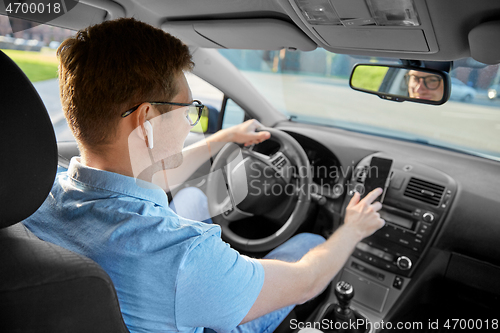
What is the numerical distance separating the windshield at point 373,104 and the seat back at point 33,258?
148 centimetres

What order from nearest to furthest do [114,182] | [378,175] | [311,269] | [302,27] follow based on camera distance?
[114,182] < [311,269] < [302,27] < [378,175]

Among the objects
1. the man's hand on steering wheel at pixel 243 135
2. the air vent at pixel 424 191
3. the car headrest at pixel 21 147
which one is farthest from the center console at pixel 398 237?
the car headrest at pixel 21 147

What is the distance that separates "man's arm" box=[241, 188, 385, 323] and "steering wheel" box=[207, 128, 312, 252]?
59cm

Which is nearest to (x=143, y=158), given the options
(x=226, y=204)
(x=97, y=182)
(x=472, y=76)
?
(x=97, y=182)

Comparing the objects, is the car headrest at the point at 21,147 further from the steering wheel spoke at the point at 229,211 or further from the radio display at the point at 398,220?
the radio display at the point at 398,220

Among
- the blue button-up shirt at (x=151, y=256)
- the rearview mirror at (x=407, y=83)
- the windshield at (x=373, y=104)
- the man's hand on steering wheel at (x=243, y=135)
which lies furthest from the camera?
the windshield at (x=373, y=104)

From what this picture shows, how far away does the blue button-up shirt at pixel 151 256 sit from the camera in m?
0.96

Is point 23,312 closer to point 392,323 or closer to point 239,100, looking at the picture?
point 392,323

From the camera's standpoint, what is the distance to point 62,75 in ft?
3.90

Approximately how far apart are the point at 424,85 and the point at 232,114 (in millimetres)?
1694

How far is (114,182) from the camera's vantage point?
A: 111 centimetres

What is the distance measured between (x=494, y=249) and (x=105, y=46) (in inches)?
85.2

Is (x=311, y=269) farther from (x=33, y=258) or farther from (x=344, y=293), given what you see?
(x=33, y=258)

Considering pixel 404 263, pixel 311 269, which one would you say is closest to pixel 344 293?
pixel 404 263
